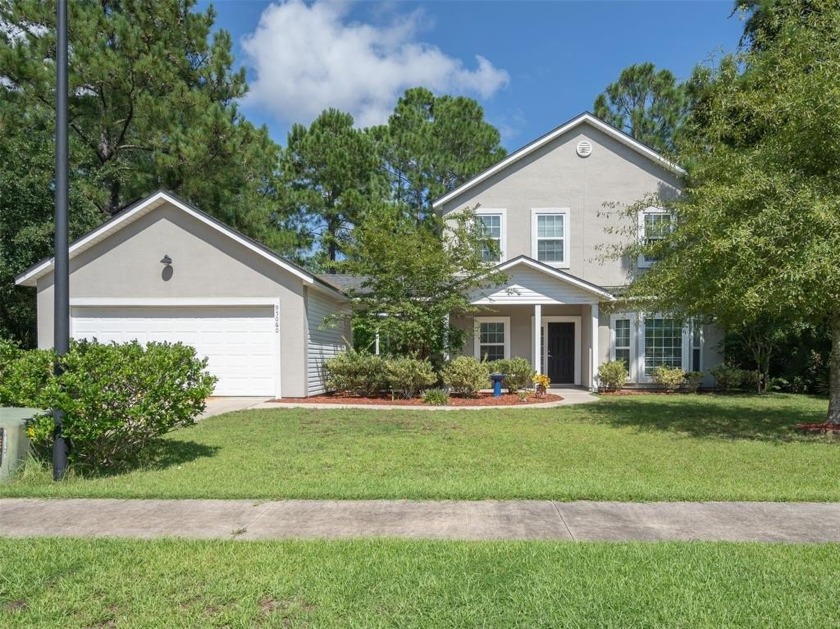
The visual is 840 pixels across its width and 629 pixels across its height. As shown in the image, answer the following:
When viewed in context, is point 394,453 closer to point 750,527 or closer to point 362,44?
point 750,527

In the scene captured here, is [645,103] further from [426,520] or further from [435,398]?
[426,520]

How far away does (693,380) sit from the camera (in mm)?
17406

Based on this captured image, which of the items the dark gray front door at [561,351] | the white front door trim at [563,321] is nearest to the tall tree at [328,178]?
the white front door trim at [563,321]

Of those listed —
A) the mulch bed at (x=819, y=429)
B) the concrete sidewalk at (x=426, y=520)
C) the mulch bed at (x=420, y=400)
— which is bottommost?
the mulch bed at (x=420, y=400)

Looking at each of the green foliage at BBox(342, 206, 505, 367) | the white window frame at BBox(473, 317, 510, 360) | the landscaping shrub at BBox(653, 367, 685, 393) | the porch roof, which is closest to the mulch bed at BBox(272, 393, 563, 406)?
the green foliage at BBox(342, 206, 505, 367)

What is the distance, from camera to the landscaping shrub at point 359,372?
50.3 feet

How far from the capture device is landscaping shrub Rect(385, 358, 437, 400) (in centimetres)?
Answer: 1479

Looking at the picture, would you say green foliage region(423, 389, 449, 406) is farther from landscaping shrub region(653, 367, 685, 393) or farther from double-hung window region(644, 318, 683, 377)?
double-hung window region(644, 318, 683, 377)

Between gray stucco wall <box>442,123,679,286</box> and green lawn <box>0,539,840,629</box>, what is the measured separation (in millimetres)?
14545

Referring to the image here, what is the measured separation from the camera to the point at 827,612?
3350 millimetres

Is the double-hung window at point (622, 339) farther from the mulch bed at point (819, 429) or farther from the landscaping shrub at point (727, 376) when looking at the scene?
the mulch bed at point (819, 429)

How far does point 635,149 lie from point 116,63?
57.5ft

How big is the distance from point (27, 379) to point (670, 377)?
16.1 meters

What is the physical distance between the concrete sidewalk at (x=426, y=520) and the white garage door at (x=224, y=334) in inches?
364
